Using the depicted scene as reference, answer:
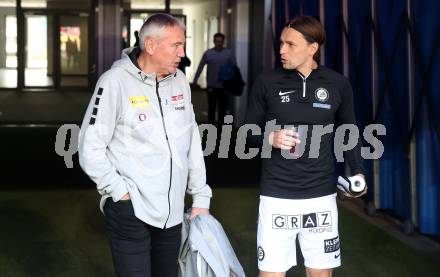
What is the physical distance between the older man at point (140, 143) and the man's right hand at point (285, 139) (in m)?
0.41

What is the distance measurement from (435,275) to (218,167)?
5048mm

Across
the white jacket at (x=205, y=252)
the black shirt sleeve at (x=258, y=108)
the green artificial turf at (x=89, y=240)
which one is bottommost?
the green artificial turf at (x=89, y=240)

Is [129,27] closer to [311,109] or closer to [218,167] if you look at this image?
[218,167]

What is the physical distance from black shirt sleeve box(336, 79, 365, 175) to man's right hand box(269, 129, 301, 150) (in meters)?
0.37

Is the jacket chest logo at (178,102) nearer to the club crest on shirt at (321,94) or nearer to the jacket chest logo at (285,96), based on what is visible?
the jacket chest logo at (285,96)

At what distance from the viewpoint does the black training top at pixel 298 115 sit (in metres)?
3.65

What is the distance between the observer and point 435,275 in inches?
222

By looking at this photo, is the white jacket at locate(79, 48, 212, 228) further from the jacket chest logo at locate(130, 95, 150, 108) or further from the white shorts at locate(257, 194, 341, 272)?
the white shorts at locate(257, 194, 341, 272)

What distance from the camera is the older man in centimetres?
327

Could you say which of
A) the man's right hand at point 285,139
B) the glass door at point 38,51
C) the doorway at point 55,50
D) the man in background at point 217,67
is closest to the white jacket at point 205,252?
the man's right hand at point 285,139

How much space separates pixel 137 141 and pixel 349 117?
1.11 m

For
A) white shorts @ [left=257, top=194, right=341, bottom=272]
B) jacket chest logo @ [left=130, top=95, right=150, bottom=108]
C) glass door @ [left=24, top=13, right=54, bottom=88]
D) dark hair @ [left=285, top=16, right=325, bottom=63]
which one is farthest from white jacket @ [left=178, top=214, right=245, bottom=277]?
glass door @ [left=24, top=13, right=54, bottom=88]

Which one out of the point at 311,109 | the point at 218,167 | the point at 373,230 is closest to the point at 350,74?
the point at 373,230

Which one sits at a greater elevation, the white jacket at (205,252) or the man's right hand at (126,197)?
the man's right hand at (126,197)
